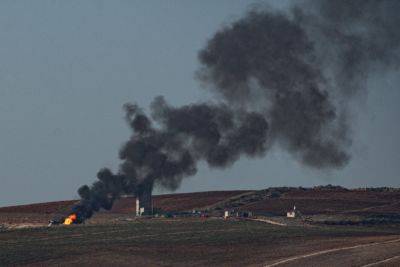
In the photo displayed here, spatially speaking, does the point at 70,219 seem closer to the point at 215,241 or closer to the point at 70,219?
the point at 70,219

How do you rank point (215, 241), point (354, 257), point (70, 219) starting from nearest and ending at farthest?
point (354, 257), point (215, 241), point (70, 219)

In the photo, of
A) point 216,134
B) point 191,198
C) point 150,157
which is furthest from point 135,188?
point 191,198

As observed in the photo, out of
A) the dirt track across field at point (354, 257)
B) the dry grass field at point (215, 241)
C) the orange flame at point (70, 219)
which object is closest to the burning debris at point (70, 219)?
the orange flame at point (70, 219)

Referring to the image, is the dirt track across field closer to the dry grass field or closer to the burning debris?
the dry grass field

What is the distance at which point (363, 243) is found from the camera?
68750 millimetres

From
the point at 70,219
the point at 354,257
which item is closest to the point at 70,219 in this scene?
the point at 70,219

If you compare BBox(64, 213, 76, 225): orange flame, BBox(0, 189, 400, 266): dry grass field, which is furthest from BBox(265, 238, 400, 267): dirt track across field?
BBox(64, 213, 76, 225): orange flame

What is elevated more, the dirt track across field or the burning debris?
the burning debris

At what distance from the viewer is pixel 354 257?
59.1 m

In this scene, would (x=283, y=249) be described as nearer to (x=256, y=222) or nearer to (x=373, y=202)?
(x=256, y=222)

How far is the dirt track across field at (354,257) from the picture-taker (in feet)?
184

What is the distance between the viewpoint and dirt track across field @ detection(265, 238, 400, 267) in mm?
56062

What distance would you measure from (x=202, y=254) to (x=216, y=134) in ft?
195

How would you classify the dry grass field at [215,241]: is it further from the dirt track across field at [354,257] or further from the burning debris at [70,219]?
the burning debris at [70,219]
